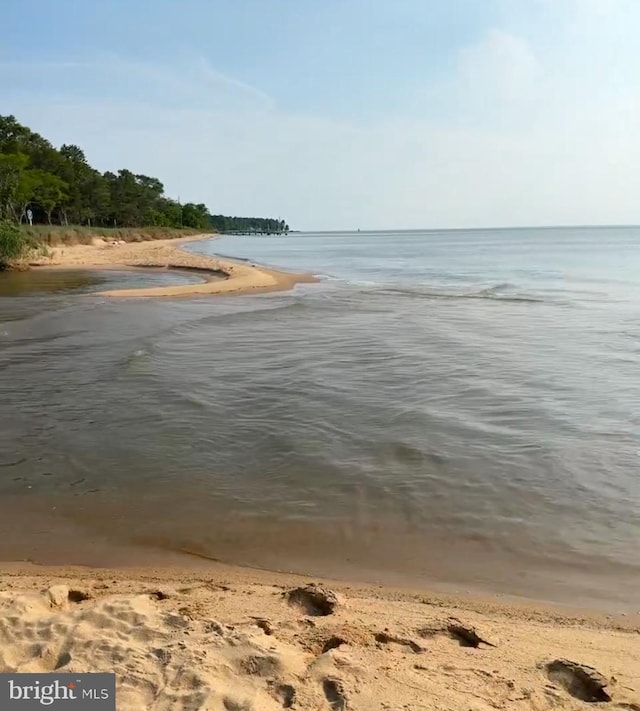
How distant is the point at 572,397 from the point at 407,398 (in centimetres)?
233

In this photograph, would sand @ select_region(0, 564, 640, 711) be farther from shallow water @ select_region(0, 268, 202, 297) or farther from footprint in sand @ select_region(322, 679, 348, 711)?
shallow water @ select_region(0, 268, 202, 297)

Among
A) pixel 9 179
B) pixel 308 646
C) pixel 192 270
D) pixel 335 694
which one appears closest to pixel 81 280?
pixel 192 270

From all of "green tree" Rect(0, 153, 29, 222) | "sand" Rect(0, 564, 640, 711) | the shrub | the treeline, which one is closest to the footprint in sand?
"sand" Rect(0, 564, 640, 711)

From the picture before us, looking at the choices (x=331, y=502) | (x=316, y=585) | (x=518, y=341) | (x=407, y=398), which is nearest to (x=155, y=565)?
(x=316, y=585)

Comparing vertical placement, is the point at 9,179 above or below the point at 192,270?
above

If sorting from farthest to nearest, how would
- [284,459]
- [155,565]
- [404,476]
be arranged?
[284,459]
[404,476]
[155,565]

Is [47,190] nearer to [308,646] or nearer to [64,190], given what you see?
[64,190]

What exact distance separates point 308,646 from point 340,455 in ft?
11.3

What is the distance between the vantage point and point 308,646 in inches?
124

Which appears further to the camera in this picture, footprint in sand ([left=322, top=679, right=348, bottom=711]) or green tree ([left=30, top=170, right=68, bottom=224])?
green tree ([left=30, top=170, right=68, bottom=224])

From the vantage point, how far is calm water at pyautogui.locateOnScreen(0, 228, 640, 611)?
183 inches

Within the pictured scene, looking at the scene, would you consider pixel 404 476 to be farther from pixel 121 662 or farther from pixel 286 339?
pixel 286 339

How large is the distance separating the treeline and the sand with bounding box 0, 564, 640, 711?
38.1 meters

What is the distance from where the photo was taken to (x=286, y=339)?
14.1m
